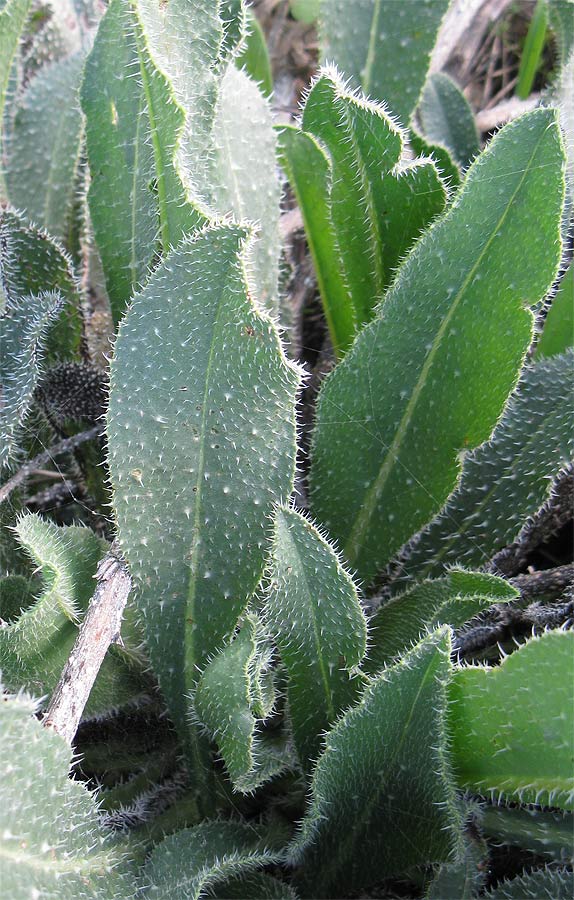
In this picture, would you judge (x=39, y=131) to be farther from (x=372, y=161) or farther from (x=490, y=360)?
(x=490, y=360)

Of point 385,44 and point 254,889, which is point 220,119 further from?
point 254,889

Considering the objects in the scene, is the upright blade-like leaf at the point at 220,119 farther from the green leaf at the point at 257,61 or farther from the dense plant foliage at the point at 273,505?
the green leaf at the point at 257,61

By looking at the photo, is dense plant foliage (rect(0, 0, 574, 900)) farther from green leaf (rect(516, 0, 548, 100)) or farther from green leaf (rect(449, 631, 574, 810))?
green leaf (rect(516, 0, 548, 100))

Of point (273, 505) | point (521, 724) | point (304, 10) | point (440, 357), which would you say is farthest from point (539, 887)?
point (304, 10)

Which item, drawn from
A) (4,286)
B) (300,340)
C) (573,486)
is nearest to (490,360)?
(573,486)

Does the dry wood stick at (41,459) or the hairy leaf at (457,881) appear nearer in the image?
the hairy leaf at (457,881)

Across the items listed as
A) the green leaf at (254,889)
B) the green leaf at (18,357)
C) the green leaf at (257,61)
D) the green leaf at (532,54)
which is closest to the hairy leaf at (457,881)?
the green leaf at (254,889)

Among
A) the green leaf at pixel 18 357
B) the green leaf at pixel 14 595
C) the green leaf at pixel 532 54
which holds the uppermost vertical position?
the green leaf at pixel 532 54

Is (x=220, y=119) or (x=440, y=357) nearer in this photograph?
(x=440, y=357)
